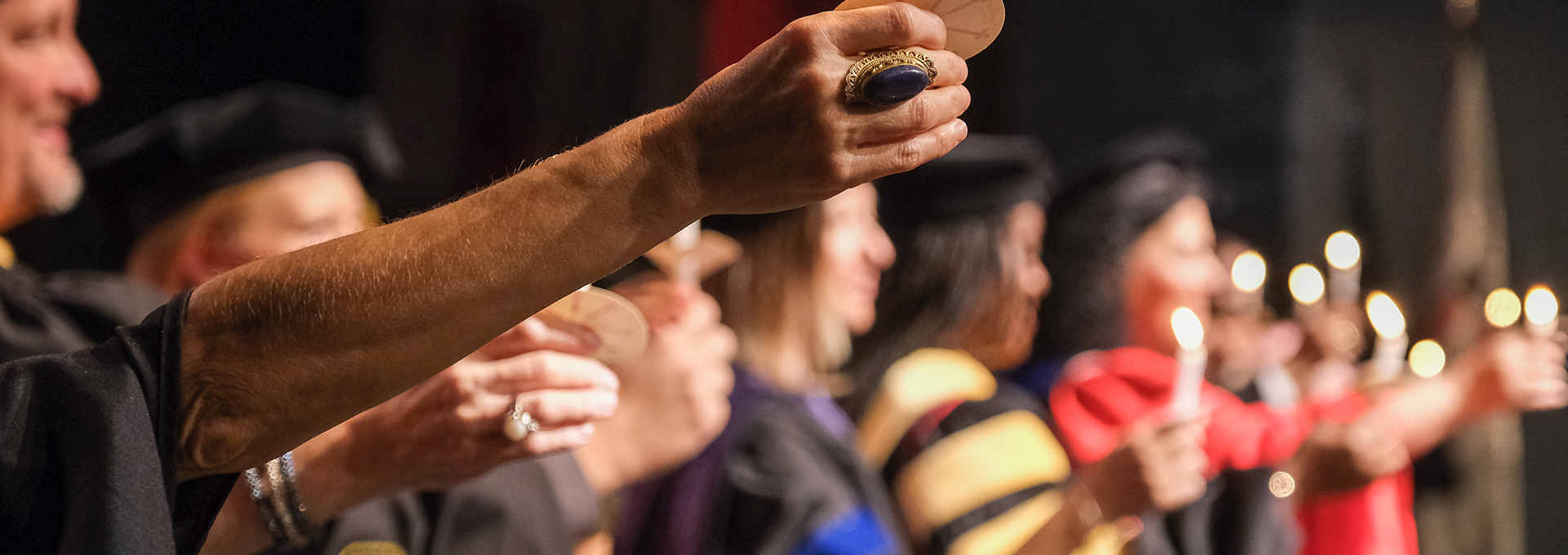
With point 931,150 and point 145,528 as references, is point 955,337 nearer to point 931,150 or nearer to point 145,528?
point 931,150

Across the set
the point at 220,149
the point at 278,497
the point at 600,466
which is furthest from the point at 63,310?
the point at 600,466

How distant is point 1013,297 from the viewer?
8.60 feet

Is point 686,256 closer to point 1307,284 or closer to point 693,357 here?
point 693,357

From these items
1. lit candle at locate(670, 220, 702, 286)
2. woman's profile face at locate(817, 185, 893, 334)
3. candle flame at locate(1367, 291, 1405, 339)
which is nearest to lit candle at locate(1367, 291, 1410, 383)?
candle flame at locate(1367, 291, 1405, 339)

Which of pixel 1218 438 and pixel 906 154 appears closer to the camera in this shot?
pixel 906 154

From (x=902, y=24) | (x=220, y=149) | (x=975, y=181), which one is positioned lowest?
(x=975, y=181)

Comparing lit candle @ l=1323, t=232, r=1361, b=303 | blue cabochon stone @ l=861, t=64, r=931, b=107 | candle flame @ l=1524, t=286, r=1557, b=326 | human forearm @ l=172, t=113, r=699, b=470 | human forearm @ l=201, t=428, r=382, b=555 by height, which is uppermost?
blue cabochon stone @ l=861, t=64, r=931, b=107

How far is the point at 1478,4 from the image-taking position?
3930 millimetres

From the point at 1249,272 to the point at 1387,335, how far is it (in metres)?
0.50

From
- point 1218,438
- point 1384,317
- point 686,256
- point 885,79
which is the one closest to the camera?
point 885,79

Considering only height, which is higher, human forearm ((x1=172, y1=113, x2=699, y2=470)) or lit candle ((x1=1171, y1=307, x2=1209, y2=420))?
human forearm ((x1=172, y1=113, x2=699, y2=470))

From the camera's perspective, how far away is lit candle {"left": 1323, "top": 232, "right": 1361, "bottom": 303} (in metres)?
3.23

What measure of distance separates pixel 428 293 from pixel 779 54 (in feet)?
1.01

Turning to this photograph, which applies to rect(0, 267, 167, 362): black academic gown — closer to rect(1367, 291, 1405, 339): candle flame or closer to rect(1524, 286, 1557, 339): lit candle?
rect(1367, 291, 1405, 339): candle flame
